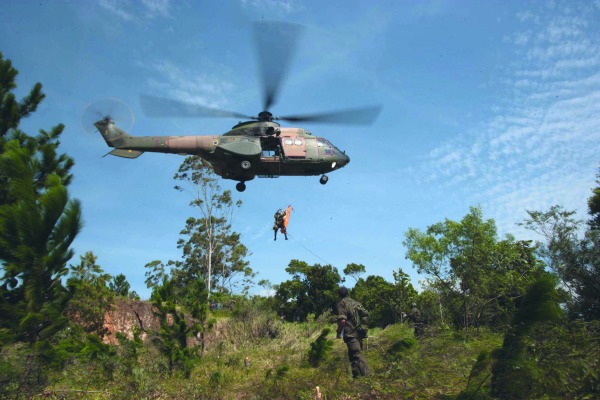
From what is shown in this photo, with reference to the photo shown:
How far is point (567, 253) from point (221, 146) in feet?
55.3

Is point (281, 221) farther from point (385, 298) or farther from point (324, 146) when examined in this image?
point (385, 298)

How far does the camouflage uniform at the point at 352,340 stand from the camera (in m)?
8.27

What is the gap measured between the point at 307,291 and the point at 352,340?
28.5 metres

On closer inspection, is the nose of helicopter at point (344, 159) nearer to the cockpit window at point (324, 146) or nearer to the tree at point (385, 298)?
the cockpit window at point (324, 146)

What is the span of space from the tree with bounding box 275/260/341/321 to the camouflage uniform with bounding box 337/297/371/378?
26601mm

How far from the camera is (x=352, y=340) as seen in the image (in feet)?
27.6

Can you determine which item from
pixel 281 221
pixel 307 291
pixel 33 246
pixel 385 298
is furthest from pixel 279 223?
pixel 307 291

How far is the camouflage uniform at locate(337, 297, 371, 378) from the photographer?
8273 mm

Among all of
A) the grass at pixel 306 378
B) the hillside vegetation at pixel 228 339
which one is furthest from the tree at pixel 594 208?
the grass at pixel 306 378

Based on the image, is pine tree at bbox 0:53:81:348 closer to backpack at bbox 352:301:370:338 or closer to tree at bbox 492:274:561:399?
backpack at bbox 352:301:370:338

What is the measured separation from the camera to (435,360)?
24.9 ft

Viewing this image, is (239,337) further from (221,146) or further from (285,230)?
(221,146)

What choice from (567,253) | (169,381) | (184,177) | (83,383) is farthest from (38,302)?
(184,177)

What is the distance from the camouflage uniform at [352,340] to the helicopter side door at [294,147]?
5.97 metres
